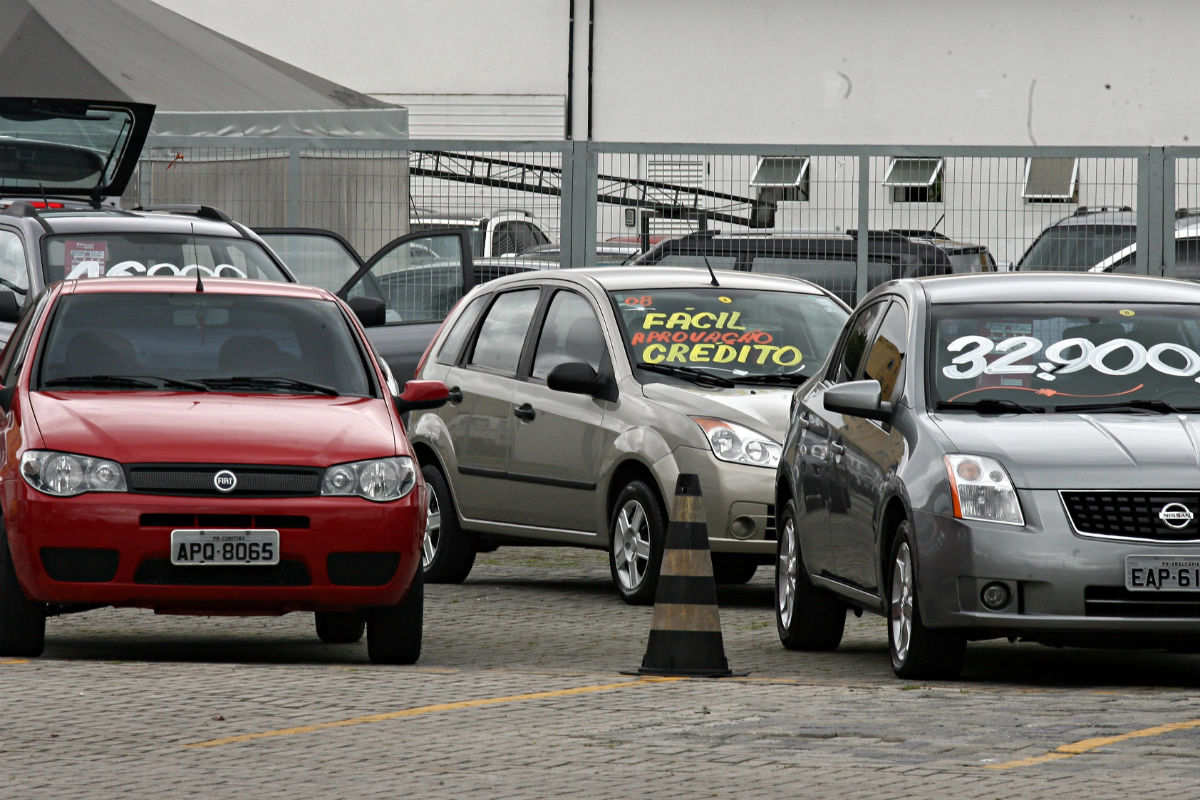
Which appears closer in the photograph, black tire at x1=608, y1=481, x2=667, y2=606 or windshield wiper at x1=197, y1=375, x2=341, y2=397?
windshield wiper at x1=197, y1=375, x2=341, y2=397

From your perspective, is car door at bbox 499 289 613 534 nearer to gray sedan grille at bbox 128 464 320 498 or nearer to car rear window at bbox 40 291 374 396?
car rear window at bbox 40 291 374 396

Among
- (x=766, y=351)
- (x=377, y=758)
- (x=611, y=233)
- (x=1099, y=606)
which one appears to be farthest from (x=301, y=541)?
(x=611, y=233)

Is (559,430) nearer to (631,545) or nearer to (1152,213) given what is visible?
(631,545)

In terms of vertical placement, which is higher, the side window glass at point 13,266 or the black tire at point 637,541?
the side window glass at point 13,266

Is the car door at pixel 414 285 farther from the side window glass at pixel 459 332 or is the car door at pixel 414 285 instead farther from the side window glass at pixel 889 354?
the side window glass at pixel 889 354

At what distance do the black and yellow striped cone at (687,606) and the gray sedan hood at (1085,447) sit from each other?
99cm

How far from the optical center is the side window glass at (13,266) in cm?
1393

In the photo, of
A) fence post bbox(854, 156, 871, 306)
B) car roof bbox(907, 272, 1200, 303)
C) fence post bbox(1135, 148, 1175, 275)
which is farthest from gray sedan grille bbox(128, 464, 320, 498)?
fence post bbox(1135, 148, 1175, 275)

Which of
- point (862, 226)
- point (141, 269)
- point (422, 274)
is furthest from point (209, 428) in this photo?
point (862, 226)

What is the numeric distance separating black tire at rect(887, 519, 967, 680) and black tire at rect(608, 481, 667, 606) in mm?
2716

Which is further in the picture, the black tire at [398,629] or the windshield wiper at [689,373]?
the windshield wiper at [689,373]

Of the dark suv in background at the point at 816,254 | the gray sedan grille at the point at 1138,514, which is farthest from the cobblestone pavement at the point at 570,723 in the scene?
the dark suv in background at the point at 816,254

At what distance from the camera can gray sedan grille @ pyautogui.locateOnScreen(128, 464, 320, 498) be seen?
327 inches

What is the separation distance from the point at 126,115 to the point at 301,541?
29.0ft
